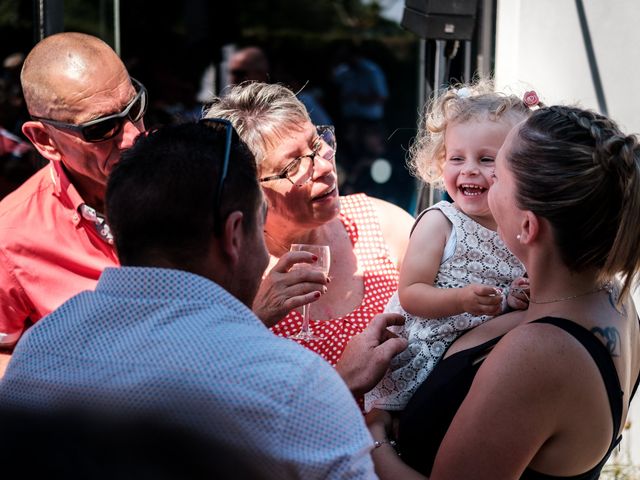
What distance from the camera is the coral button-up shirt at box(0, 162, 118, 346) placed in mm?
Answer: 2758

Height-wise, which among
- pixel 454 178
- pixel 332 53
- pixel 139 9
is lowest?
pixel 332 53

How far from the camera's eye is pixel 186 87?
28.7ft

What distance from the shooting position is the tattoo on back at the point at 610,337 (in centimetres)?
200

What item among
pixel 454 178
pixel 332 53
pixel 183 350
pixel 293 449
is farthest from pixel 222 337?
pixel 332 53

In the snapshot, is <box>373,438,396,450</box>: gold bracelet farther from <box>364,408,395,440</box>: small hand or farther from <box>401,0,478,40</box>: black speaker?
<box>401,0,478,40</box>: black speaker

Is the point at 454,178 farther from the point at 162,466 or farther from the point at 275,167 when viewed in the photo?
the point at 162,466

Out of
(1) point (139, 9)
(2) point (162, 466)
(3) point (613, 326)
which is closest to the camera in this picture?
(2) point (162, 466)

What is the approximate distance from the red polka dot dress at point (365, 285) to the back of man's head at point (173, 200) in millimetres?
1202

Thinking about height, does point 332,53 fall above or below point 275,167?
below

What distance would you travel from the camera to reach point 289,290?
255 cm

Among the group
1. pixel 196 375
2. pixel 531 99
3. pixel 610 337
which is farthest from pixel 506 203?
pixel 196 375

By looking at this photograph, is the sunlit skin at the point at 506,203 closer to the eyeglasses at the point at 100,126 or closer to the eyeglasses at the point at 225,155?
the eyeglasses at the point at 225,155

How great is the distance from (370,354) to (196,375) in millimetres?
A: 1163

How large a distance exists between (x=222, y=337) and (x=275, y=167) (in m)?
1.44
